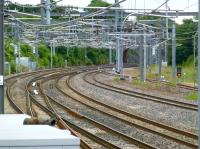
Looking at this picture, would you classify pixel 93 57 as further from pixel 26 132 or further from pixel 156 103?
pixel 26 132

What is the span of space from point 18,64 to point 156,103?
3445cm

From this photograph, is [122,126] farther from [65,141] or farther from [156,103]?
[65,141]

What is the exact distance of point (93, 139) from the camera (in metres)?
15.3

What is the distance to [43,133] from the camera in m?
6.20

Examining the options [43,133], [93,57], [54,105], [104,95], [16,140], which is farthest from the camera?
[93,57]

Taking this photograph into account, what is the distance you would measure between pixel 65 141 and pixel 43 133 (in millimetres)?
483

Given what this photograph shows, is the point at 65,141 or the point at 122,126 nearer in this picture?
the point at 65,141

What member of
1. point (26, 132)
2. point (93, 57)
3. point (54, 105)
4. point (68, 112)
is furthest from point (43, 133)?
point (93, 57)

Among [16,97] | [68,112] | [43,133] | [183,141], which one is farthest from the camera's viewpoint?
[16,97]

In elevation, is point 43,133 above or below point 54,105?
above

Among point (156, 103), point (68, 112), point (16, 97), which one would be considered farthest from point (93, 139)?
point (16, 97)

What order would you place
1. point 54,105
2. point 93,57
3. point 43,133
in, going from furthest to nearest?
point 93,57, point 54,105, point 43,133

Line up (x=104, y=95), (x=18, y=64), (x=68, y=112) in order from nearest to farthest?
(x=68, y=112)
(x=104, y=95)
(x=18, y=64)

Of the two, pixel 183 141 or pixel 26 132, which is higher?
pixel 26 132
